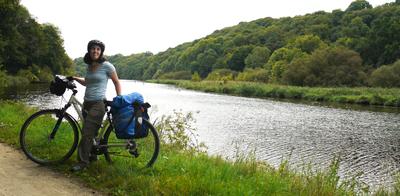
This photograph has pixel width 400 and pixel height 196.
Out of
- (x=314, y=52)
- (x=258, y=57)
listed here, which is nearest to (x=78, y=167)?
(x=314, y=52)

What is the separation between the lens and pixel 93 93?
22.3 feet

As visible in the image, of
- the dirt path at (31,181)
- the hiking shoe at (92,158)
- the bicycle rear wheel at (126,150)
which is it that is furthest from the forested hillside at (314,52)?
the dirt path at (31,181)

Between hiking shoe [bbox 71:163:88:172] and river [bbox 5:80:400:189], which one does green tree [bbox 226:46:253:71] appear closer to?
river [bbox 5:80:400:189]

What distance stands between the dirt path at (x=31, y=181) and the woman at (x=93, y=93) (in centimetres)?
51

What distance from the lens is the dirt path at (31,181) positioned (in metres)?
5.68

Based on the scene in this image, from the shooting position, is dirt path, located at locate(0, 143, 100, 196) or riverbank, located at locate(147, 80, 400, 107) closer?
dirt path, located at locate(0, 143, 100, 196)

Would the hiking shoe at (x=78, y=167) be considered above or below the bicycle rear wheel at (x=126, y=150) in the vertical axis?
below

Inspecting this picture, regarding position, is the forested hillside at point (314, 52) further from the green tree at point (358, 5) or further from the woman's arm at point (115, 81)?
the woman's arm at point (115, 81)

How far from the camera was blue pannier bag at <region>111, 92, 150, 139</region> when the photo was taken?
21.4 ft

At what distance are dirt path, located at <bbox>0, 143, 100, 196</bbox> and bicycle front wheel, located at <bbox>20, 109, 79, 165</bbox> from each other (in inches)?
8.9

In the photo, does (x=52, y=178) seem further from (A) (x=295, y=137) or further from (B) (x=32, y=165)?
(A) (x=295, y=137)

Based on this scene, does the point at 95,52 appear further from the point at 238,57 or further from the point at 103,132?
the point at 238,57

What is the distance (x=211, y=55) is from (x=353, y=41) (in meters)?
78.2

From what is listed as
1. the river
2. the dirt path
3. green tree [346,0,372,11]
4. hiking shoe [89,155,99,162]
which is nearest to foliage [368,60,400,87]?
the river
